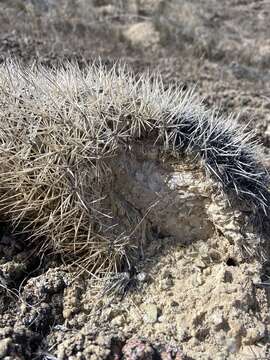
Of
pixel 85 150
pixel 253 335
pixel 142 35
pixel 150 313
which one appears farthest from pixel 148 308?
pixel 142 35

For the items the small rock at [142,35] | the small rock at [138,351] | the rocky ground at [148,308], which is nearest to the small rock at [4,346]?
the rocky ground at [148,308]

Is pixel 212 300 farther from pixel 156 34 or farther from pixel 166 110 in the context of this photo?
pixel 156 34

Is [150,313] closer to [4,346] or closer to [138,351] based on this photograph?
[138,351]

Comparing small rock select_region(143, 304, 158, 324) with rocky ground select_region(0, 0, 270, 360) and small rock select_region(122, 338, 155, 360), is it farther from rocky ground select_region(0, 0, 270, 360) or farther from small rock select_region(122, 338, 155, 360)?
small rock select_region(122, 338, 155, 360)

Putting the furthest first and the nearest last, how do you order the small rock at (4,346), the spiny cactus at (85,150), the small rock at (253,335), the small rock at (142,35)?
the small rock at (142,35) < the spiny cactus at (85,150) < the small rock at (253,335) < the small rock at (4,346)

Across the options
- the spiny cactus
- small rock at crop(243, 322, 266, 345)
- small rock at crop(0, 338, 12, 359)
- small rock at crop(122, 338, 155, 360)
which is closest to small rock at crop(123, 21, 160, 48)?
the spiny cactus

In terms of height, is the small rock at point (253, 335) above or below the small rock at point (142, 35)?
A: below

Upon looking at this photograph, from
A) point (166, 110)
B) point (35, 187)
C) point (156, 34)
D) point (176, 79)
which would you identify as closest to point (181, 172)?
point (166, 110)

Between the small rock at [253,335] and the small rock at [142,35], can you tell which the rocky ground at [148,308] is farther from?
the small rock at [142,35]
